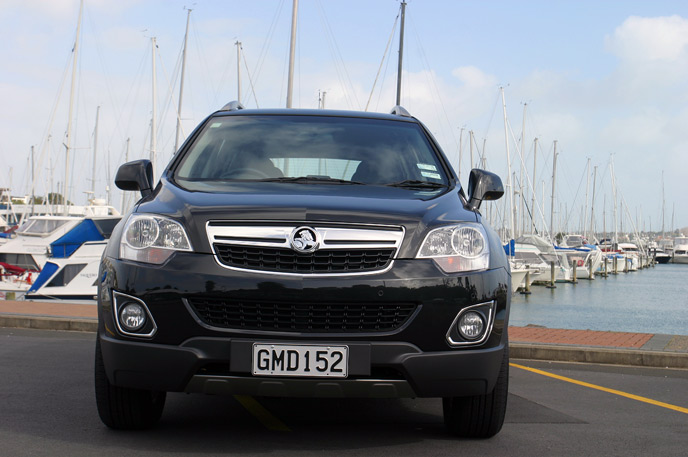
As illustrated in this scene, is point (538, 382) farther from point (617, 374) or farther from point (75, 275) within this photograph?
point (75, 275)

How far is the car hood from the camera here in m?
3.96

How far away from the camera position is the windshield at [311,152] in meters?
4.97

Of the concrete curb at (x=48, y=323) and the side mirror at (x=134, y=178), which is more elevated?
the side mirror at (x=134, y=178)

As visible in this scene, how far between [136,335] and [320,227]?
3.27 ft

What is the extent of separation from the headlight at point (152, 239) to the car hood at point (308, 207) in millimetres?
51

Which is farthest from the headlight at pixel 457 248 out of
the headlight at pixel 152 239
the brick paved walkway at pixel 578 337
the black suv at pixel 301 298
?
the brick paved walkway at pixel 578 337

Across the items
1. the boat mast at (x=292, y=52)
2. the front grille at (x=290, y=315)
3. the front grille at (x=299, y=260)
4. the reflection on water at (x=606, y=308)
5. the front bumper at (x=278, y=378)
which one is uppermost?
the boat mast at (x=292, y=52)

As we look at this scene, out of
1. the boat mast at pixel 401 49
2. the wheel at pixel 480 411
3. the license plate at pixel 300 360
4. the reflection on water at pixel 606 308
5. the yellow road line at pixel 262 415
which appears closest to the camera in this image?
the license plate at pixel 300 360

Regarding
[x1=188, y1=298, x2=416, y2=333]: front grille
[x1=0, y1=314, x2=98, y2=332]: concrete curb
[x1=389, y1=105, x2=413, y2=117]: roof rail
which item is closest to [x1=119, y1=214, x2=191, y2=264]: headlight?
[x1=188, y1=298, x2=416, y2=333]: front grille

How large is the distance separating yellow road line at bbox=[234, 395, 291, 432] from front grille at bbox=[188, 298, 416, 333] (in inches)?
42.3

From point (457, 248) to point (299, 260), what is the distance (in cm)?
79

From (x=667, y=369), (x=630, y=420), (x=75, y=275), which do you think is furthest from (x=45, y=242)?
(x=630, y=420)

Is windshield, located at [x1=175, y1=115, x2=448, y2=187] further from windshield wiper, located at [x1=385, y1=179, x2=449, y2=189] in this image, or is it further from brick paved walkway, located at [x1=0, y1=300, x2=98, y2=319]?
brick paved walkway, located at [x1=0, y1=300, x2=98, y2=319]

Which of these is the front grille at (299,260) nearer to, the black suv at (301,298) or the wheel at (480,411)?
the black suv at (301,298)
